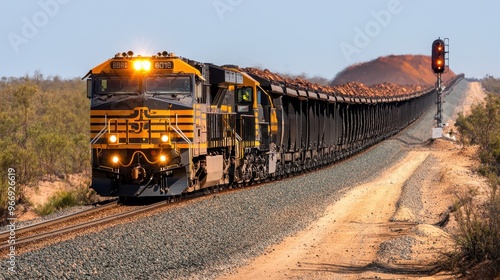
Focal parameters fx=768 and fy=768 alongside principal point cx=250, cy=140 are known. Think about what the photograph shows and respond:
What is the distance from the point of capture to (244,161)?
23.4 meters

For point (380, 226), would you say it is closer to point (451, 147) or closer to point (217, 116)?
point (217, 116)

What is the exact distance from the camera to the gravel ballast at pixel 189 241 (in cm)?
1111

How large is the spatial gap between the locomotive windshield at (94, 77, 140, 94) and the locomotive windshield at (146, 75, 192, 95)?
1.10 feet

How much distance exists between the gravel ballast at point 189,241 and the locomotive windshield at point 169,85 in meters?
2.72

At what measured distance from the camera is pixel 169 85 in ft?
59.7

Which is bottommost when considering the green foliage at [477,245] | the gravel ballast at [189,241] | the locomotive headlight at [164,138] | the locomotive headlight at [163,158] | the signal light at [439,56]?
the gravel ballast at [189,241]

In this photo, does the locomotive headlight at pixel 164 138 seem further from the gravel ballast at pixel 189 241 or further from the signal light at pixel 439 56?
the signal light at pixel 439 56

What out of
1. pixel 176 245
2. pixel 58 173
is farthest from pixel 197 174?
pixel 58 173

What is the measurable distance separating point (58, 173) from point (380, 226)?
25.6 meters

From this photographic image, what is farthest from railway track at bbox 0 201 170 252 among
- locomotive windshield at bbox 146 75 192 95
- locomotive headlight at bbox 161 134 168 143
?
locomotive windshield at bbox 146 75 192 95

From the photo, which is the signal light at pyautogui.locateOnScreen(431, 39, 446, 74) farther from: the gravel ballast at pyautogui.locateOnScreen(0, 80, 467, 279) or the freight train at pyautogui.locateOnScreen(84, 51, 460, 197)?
the gravel ballast at pyautogui.locateOnScreen(0, 80, 467, 279)

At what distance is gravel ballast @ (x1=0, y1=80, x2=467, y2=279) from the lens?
437 inches

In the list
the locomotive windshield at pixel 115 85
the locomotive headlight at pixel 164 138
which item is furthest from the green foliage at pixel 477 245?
the locomotive windshield at pixel 115 85

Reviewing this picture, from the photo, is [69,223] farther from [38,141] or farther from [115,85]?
[38,141]
